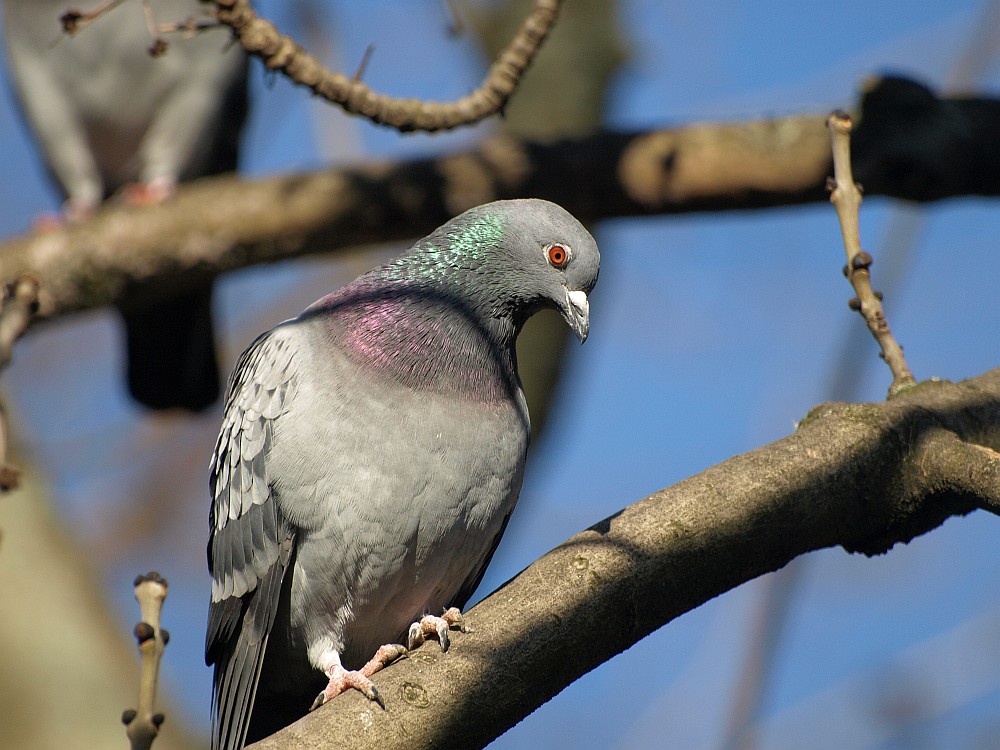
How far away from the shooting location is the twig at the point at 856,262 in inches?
134

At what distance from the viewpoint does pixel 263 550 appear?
3.75 m

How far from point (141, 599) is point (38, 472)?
21.0 feet

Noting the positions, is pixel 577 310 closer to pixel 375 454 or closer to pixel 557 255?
pixel 557 255

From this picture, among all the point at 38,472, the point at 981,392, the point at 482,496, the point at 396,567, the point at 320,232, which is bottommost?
the point at 396,567

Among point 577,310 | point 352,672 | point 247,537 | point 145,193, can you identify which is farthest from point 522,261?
point 145,193

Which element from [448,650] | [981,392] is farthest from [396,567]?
[981,392]

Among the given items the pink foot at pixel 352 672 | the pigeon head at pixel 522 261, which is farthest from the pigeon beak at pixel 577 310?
the pink foot at pixel 352 672

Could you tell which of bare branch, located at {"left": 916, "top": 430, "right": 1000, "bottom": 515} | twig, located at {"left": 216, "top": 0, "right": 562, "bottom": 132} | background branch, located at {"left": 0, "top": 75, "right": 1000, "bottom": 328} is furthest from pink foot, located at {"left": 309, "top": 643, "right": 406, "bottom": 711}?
background branch, located at {"left": 0, "top": 75, "right": 1000, "bottom": 328}

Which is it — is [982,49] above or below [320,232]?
above

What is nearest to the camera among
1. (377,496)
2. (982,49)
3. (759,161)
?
(377,496)

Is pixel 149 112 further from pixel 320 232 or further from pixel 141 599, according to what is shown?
pixel 141 599

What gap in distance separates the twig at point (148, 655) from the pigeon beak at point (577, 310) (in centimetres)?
202

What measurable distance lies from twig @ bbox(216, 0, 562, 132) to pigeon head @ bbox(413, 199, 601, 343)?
0.41 meters

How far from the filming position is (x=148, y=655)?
7.18 ft
